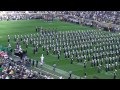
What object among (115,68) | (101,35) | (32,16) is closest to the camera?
(115,68)

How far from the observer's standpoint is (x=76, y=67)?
18938 millimetres

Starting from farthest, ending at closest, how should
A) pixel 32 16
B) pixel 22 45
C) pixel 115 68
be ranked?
1. pixel 32 16
2. pixel 22 45
3. pixel 115 68

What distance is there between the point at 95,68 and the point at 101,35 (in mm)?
9543
